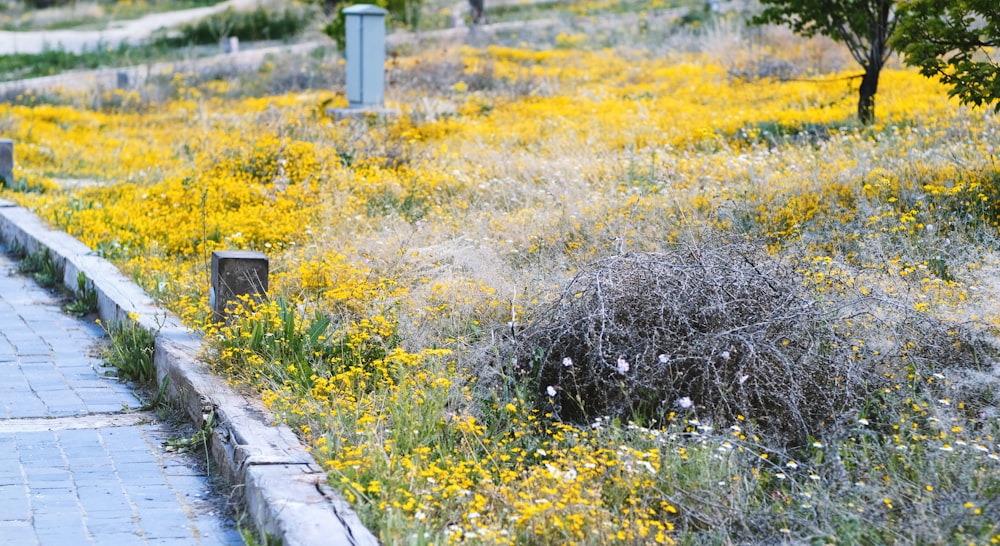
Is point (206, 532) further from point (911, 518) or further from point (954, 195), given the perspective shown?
point (954, 195)

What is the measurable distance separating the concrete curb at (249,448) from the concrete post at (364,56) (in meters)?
7.15

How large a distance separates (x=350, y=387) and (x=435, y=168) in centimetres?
526

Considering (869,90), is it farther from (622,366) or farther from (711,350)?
(622,366)

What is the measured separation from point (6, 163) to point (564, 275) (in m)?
6.89

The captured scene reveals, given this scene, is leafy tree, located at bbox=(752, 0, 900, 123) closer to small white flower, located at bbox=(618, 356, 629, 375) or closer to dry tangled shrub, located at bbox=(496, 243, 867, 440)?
dry tangled shrub, located at bbox=(496, 243, 867, 440)

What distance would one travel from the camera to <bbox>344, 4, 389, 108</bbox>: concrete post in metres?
13.5

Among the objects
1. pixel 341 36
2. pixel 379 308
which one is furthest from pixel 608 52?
pixel 379 308

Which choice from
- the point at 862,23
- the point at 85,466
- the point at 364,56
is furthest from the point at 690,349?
the point at 364,56

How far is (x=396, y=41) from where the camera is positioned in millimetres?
23172

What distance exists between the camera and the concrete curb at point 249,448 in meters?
3.53

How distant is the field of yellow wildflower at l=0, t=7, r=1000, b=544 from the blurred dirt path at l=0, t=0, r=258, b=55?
16.4 meters

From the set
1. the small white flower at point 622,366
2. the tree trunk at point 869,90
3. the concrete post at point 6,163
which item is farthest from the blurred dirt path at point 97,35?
the small white flower at point 622,366

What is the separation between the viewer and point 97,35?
3209 centimetres

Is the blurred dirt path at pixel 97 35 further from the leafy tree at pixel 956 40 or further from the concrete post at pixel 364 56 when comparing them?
the leafy tree at pixel 956 40
